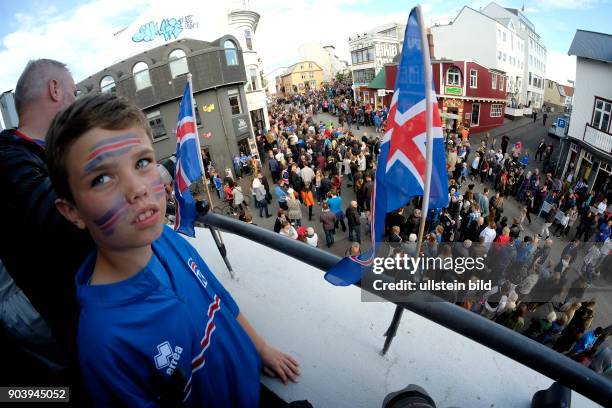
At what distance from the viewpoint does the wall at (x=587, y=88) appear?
A: 1680 centimetres

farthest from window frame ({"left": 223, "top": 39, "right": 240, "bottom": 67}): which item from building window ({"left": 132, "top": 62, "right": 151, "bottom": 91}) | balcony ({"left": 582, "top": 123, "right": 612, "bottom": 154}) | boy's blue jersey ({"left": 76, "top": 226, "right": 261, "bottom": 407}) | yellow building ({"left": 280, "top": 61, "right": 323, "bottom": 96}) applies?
yellow building ({"left": 280, "top": 61, "right": 323, "bottom": 96})

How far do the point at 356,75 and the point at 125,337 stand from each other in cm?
4994

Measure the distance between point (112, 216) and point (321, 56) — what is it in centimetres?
10482

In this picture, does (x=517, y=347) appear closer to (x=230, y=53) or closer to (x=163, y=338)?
(x=163, y=338)

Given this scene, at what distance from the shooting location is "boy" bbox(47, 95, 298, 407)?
118 cm

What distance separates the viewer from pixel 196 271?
171 cm

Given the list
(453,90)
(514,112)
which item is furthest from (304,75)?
(453,90)

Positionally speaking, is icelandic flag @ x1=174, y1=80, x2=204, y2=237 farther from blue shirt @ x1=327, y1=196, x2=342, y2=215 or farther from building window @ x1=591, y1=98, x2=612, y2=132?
building window @ x1=591, y1=98, x2=612, y2=132

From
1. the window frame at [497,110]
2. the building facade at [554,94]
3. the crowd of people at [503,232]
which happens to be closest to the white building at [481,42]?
Result: the window frame at [497,110]

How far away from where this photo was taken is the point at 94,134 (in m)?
1.19

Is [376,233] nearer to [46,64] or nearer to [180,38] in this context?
[46,64]

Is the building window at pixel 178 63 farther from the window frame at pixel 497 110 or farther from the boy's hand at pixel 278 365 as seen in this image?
the window frame at pixel 497 110

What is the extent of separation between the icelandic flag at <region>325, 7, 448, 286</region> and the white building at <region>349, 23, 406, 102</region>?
4499 centimetres

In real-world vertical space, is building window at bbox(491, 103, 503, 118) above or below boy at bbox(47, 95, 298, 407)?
below
